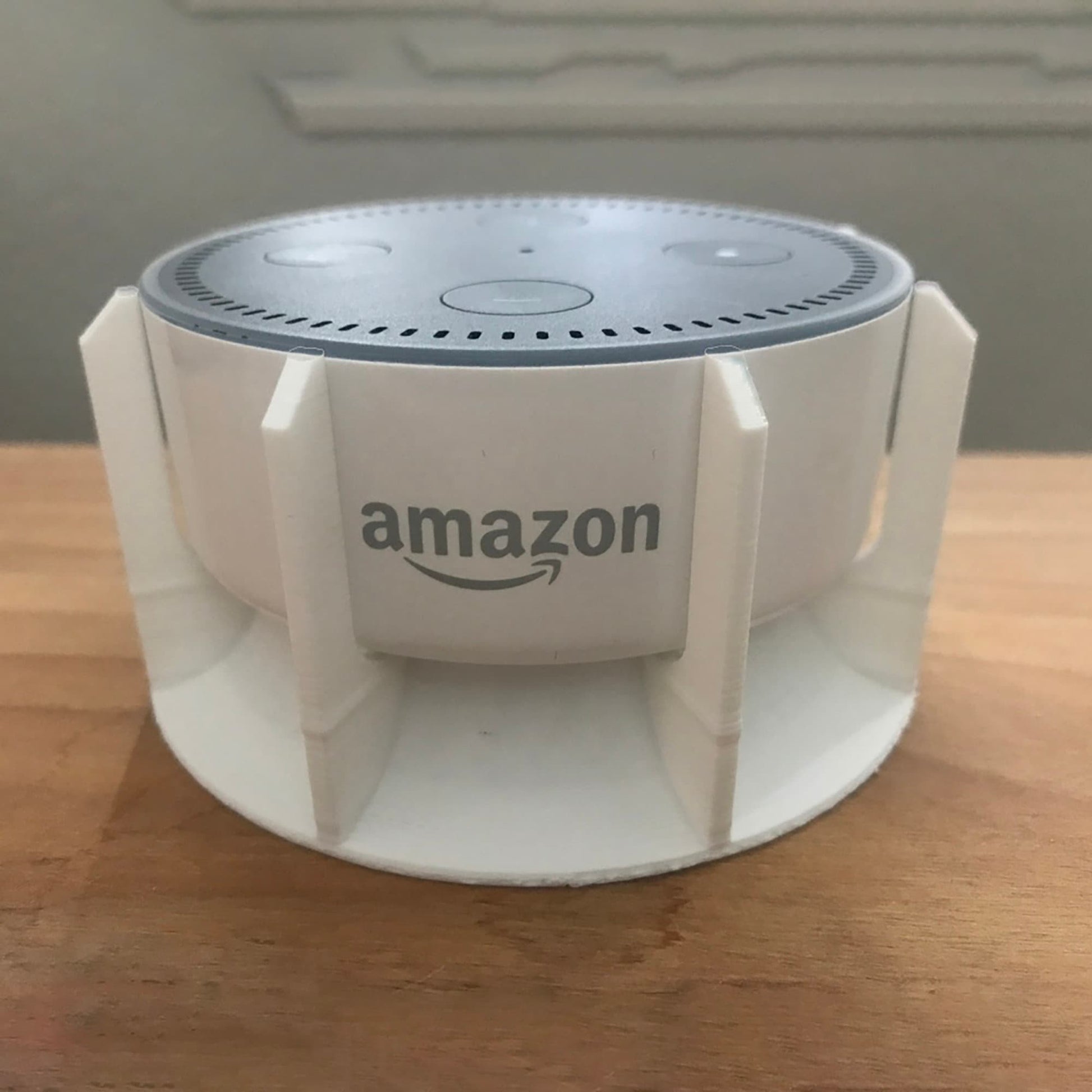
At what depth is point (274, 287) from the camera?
1.63ft

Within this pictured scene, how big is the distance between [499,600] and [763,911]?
0.58 feet

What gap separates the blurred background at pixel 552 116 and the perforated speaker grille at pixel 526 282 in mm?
394

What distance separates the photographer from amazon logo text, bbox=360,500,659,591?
420mm

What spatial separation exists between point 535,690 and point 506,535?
14cm

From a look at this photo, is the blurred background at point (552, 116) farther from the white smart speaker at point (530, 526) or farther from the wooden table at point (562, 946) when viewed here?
the wooden table at point (562, 946)

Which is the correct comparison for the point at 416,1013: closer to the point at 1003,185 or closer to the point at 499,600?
the point at 499,600

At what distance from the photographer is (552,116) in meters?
1.04

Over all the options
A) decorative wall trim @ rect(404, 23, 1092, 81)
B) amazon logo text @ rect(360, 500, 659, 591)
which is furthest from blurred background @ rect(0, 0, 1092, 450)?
amazon logo text @ rect(360, 500, 659, 591)

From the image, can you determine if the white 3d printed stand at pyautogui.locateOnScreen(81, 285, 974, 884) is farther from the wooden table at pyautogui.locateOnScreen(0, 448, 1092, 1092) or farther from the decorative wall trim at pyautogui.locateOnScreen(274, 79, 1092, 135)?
the decorative wall trim at pyautogui.locateOnScreen(274, 79, 1092, 135)

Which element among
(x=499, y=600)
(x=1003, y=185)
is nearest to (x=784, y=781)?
(x=499, y=600)

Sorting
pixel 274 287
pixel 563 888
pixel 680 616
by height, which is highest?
pixel 274 287

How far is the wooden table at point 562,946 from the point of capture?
15.1 inches

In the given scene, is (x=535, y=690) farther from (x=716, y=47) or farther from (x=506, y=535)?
(x=716, y=47)

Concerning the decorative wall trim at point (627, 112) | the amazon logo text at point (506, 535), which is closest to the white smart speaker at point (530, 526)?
the amazon logo text at point (506, 535)
